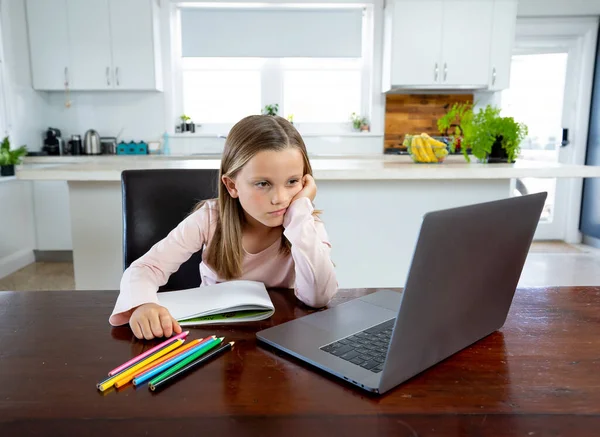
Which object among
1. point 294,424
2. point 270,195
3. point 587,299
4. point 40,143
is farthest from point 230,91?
point 294,424

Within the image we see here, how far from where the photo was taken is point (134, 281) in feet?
2.91

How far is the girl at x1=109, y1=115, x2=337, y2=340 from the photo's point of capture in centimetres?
93

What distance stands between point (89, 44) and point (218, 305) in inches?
153

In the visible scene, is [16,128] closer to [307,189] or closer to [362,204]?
[362,204]

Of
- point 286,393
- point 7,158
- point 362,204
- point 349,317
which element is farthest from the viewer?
point 7,158

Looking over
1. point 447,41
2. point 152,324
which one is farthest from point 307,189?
point 447,41

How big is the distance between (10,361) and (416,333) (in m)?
0.56

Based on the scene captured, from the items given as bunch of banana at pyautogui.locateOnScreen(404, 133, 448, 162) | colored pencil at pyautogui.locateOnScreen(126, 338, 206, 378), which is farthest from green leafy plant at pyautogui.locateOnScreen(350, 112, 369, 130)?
colored pencil at pyautogui.locateOnScreen(126, 338, 206, 378)

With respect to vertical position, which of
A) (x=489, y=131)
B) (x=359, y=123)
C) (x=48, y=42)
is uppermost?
(x=48, y=42)

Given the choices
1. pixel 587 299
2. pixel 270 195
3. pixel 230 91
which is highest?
pixel 230 91

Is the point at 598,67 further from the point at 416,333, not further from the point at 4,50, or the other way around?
the point at 4,50

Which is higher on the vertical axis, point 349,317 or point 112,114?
point 112,114

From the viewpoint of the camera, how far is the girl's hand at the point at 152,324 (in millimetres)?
740

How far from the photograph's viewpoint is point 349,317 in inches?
32.2
